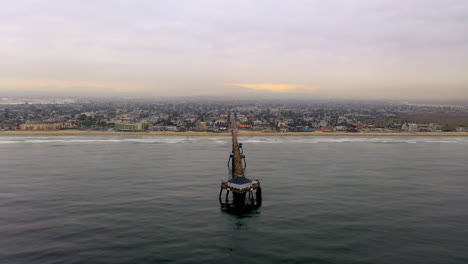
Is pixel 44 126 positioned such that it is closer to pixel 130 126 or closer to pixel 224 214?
pixel 130 126

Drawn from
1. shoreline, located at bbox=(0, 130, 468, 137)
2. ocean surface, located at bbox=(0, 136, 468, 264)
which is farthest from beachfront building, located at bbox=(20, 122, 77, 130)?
ocean surface, located at bbox=(0, 136, 468, 264)

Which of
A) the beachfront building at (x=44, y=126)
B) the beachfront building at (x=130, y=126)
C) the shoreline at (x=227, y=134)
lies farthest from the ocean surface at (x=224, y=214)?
the beachfront building at (x=44, y=126)

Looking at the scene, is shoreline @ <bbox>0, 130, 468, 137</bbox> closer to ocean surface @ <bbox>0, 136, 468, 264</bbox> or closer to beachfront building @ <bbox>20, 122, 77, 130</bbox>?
beachfront building @ <bbox>20, 122, 77, 130</bbox>

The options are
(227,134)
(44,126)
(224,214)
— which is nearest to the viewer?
(224,214)

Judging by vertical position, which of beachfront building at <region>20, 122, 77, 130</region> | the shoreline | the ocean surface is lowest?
the ocean surface

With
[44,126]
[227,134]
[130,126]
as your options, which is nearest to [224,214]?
[227,134]

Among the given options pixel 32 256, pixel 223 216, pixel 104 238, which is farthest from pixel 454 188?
pixel 32 256

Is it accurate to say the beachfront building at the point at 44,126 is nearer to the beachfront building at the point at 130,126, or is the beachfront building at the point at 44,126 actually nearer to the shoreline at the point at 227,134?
the shoreline at the point at 227,134

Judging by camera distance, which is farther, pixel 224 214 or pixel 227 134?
pixel 227 134
